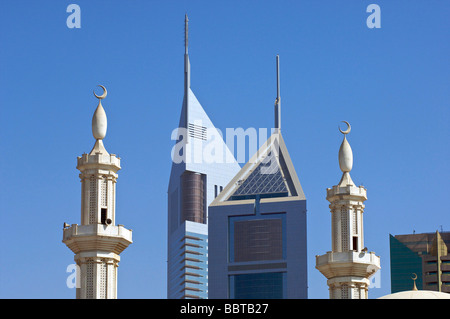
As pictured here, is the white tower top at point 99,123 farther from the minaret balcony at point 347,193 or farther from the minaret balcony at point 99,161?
the minaret balcony at point 347,193

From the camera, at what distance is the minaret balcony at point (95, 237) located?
7506 centimetres

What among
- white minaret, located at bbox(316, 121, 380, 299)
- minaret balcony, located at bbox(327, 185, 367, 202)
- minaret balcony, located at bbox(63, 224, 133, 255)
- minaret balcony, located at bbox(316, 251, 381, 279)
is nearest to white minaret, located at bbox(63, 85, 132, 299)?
minaret balcony, located at bbox(63, 224, 133, 255)

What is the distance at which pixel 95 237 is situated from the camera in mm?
74938

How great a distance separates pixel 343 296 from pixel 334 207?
23.6 feet

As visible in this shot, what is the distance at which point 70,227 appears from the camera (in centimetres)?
7588

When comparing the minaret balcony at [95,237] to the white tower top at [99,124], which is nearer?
the minaret balcony at [95,237]

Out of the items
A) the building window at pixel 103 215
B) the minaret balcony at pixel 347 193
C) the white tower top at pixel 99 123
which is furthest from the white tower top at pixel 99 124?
the minaret balcony at pixel 347 193

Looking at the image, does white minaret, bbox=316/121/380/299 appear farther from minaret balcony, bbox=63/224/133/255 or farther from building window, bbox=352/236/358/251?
minaret balcony, bbox=63/224/133/255

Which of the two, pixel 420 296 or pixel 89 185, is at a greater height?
pixel 89 185

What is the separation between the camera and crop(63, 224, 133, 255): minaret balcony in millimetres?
75062

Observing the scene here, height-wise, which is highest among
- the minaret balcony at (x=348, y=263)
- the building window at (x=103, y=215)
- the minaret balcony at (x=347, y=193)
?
the minaret balcony at (x=347, y=193)
